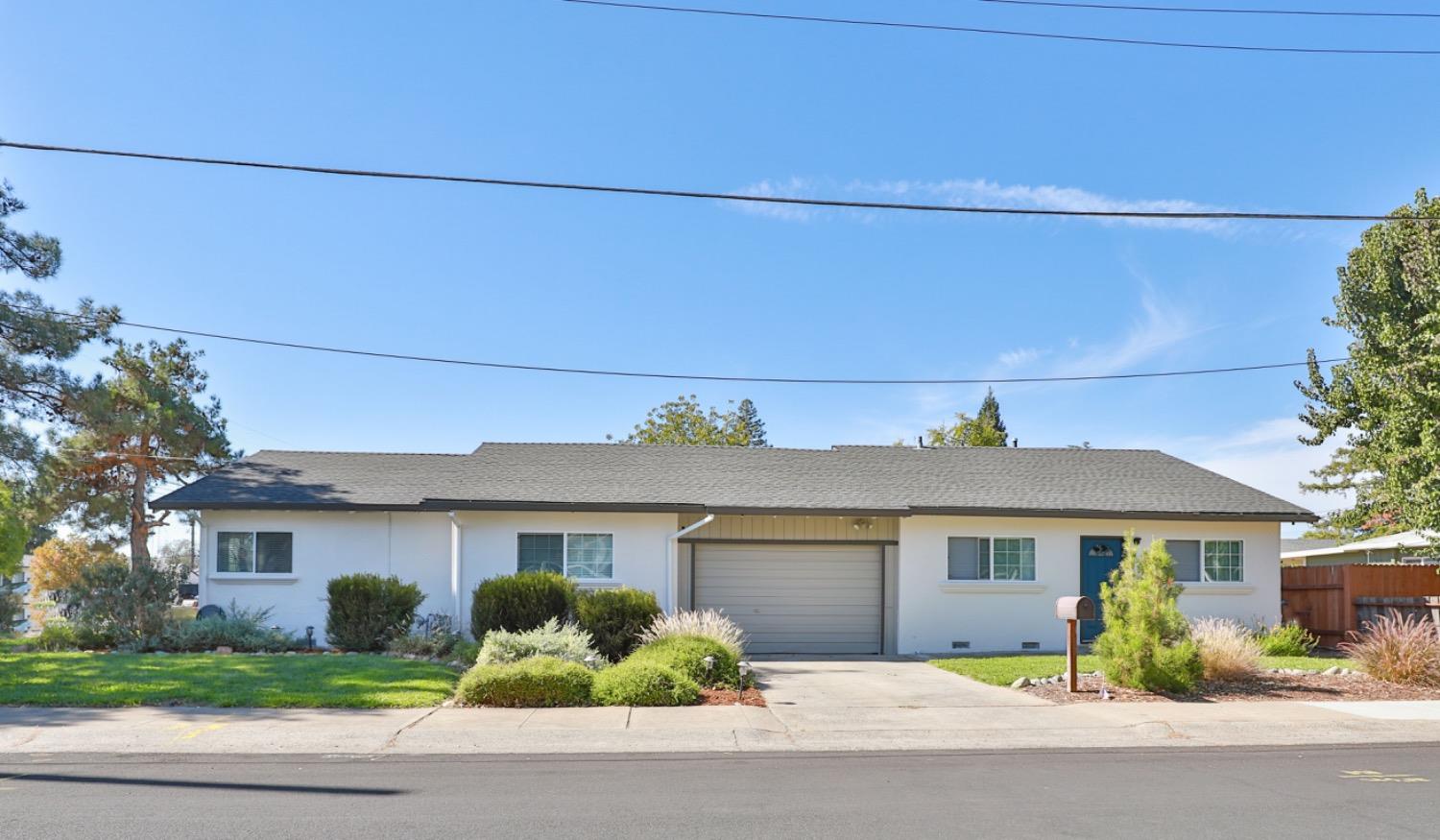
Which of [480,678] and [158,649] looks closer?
[480,678]

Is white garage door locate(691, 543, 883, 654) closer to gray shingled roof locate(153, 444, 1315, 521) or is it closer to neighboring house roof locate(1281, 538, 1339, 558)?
gray shingled roof locate(153, 444, 1315, 521)

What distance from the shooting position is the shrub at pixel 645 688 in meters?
12.6

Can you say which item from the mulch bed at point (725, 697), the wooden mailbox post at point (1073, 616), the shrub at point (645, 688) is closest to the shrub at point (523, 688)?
the shrub at point (645, 688)

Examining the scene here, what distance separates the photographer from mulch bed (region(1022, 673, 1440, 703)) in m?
13.3

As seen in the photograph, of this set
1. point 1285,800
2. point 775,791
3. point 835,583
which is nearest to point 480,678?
point 775,791

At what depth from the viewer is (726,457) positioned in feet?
78.4

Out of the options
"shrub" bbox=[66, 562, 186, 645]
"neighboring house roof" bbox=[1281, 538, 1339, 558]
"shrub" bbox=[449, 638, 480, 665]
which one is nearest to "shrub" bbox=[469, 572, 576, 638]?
"shrub" bbox=[449, 638, 480, 665]

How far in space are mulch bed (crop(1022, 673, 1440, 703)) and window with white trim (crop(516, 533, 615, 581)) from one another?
26.7ft

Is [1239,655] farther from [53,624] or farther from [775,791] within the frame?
[53,624]

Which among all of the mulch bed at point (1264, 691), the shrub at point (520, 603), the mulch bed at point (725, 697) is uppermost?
the shrub at point (520, 603)

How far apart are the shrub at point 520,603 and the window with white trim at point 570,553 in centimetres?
211

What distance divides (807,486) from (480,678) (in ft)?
32.6

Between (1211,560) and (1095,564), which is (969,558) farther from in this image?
(1211,560)

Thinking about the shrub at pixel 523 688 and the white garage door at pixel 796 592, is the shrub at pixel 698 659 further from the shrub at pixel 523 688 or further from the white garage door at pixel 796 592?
the white garage door at pixel 796 592
